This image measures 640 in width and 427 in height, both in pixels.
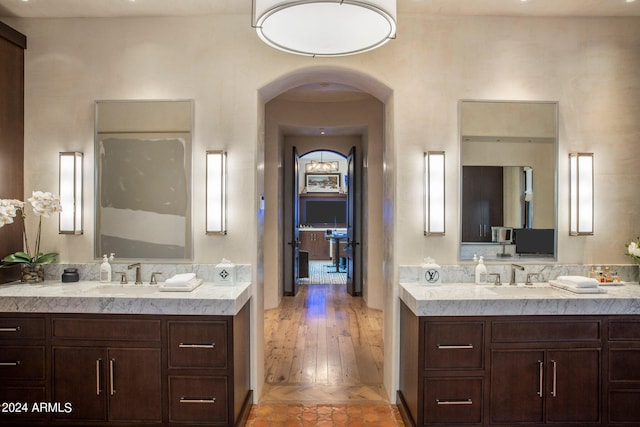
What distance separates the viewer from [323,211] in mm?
11469

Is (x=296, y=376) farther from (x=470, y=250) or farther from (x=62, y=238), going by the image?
(x=62, y=238)

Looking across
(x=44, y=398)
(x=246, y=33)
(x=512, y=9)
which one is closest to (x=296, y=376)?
(x=44, y=398)

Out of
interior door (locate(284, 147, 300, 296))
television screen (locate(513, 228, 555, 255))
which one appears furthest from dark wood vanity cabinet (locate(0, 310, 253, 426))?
interior door (locate(284, 147, 300, 296))

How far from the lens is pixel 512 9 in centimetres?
295

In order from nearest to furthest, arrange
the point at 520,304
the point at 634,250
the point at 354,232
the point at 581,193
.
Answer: the point at 520,304 < the point at 634,250 < the point at 581,193 < the point at 354,232

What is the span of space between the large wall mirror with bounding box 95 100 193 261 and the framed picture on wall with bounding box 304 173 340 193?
28.1 feet

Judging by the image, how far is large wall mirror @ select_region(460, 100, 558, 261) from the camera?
3.06 meters

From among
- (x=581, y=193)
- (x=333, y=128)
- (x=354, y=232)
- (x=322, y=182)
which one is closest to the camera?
(x=581, y=193)

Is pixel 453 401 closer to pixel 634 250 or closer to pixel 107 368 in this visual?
pixel 634 250

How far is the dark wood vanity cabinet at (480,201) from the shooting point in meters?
3.08

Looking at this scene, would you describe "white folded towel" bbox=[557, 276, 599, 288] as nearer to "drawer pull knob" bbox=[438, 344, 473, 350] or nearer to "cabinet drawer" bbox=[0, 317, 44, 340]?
"drawer pull knob" bbox=[438, 344, 473, 350]

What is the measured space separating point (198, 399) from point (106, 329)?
74 centimetres

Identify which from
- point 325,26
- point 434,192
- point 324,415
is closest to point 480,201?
point 434,192

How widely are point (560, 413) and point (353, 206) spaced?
14.5 ft
